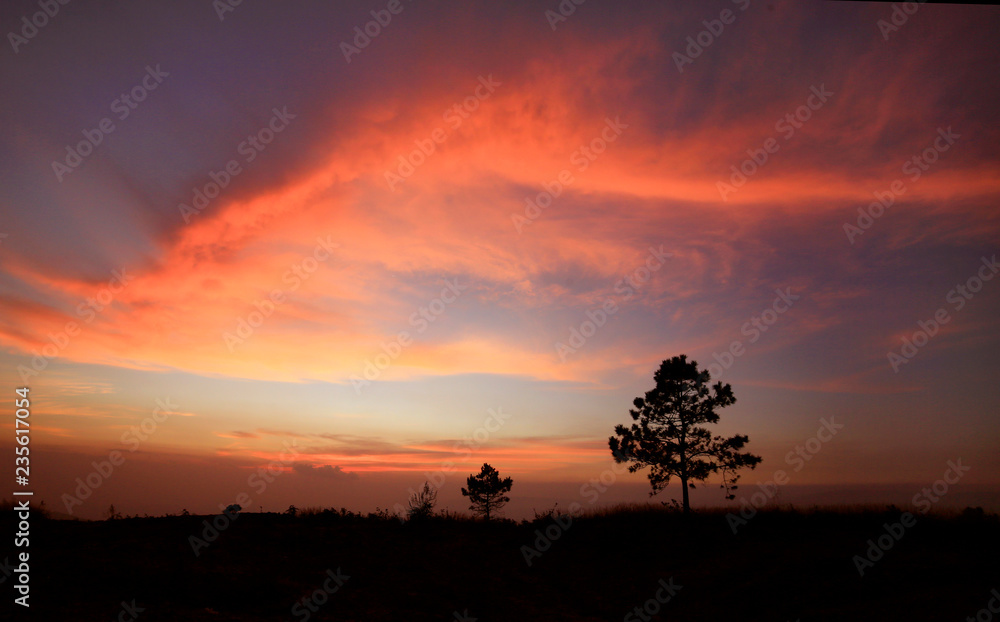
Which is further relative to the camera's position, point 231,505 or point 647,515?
point 647,515

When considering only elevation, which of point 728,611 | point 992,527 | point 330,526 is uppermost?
point 330,526

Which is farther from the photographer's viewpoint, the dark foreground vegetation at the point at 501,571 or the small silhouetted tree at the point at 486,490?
the small silhouetted tree at the point at 486,490

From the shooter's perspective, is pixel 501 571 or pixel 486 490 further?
pixel 486 490

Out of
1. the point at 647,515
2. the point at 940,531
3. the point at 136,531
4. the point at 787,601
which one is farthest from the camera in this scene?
the point at 647,515

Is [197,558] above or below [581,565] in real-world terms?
above

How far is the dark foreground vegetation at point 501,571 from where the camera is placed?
1316cm

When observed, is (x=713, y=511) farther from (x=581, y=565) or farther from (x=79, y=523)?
(x=79, y=523)

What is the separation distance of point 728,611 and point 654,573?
4464 mm

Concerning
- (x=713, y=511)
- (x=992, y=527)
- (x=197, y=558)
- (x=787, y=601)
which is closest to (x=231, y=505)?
(x=197, y=558)

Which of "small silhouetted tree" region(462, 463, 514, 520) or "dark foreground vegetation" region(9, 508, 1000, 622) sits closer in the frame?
"dark foreground vegetation" region(9, 508, 1000, 622)

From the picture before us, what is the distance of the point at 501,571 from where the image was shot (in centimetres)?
1953

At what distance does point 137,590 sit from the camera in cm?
1310

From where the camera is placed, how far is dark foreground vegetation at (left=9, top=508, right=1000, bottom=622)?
13.2 meters

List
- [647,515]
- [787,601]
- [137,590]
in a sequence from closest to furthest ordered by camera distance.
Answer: [137,590] < [787,601] < [647,515]
